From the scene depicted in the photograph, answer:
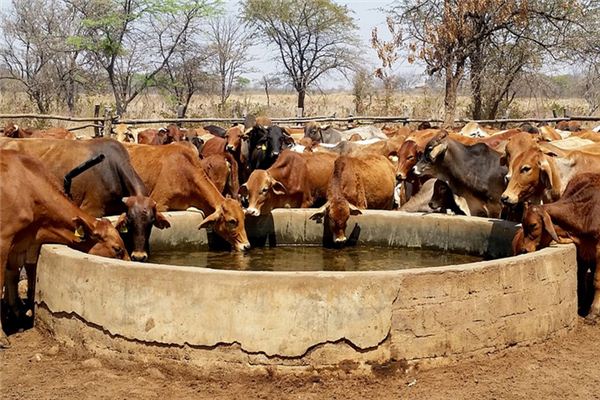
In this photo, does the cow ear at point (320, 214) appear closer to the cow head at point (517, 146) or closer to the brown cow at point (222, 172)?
the cow head at point (517, 146)

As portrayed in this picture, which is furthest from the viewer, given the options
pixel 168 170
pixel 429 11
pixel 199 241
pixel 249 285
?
pixel 429 11

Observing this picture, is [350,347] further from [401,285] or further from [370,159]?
[370,159]

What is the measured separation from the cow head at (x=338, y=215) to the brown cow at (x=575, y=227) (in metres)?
→ 2.35

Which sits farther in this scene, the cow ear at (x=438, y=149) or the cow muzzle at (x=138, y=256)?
the cow ear at (x=438, y=149)

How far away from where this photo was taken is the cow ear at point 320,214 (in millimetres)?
8914

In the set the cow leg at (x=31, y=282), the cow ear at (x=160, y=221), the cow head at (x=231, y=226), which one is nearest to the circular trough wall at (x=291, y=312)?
the cow leg at (x=31, y=282)

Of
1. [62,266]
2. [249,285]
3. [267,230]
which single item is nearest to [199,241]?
[267,230]

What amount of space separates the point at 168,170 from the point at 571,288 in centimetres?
521

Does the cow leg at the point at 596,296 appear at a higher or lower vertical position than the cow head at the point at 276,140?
lower

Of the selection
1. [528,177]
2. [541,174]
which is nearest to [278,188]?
[528,177]

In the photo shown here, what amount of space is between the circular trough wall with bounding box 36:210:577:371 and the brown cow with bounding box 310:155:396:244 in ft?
10.5

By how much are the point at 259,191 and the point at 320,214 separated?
2.90 ft

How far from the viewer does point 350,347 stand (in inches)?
208

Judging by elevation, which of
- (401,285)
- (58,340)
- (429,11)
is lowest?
(58,340)
